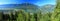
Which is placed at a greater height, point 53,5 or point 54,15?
point 53,5

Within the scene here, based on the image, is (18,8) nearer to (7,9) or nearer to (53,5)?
(7,9)

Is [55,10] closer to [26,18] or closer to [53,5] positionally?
[53,5]

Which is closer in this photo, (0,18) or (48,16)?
(48,16)

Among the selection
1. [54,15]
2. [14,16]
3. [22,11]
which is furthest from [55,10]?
[14,16]

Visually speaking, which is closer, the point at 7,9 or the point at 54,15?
the point at 54,15

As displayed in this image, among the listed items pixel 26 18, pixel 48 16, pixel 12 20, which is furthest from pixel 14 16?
pixel 48 16

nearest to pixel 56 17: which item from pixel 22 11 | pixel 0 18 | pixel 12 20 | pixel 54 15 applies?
pixel 54 15

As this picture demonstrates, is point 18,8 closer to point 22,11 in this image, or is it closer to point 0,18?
point 22,11

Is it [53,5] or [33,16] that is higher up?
→ [53,5]
